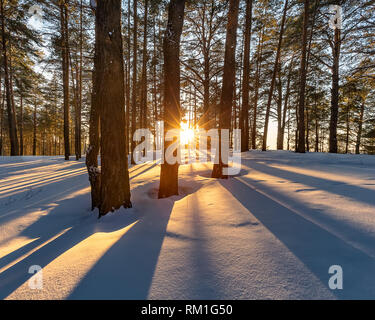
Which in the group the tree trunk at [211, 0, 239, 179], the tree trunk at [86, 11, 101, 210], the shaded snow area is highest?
the tree trunk at [211, 0, 239, 179]

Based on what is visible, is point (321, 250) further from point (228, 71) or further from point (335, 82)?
point (335, 82)

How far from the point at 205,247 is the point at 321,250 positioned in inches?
43.2

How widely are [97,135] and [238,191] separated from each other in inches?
128

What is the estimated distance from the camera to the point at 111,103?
3.11 m

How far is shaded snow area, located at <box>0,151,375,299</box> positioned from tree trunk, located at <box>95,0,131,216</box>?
1.37ft

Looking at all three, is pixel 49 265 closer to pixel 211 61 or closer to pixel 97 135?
pixel 97 135

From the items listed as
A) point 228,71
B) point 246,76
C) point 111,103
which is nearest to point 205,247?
point 111,103

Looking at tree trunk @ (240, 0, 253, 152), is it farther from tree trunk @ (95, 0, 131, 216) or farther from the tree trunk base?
tree trunk @ (95, 0, 131, 216)

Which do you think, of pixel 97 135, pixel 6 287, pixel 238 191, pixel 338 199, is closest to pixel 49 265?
pixel 6 287

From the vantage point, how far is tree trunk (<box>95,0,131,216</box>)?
9.82ft

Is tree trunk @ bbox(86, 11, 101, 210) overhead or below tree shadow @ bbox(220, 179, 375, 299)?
→ overhead

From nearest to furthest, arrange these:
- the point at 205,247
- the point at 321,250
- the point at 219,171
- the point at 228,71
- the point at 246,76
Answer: the point at 321,250 < the point at 205,247 < the point at 228,71 < the point at 219,171 < the point at 246,76

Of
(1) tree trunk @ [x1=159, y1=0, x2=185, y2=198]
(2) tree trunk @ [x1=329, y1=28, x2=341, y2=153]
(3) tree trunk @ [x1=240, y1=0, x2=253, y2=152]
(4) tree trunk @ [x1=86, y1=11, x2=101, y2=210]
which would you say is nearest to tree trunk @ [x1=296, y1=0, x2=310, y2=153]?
(2) tree trunk @ [x1=329, y1=28, x2=341, y2=153]

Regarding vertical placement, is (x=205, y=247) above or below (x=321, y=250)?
below
